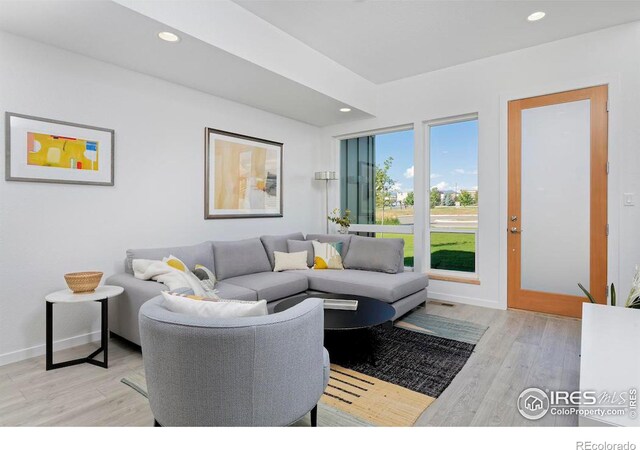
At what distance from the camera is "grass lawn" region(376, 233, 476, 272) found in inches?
168

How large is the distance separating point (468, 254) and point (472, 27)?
8.35 ft

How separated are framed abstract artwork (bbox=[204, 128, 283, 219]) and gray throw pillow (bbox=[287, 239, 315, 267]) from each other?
60 cm

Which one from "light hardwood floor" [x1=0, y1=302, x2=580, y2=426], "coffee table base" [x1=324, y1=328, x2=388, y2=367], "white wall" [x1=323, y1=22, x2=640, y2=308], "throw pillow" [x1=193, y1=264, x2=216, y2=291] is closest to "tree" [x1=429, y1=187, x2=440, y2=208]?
"white wall" [x1=323, y1=22, x2=640, y2=308]

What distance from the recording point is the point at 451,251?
14.5 feet

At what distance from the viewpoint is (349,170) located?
5.41m

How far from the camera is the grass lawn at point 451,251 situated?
4273 millimetres

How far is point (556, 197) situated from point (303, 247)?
2911 millimetres

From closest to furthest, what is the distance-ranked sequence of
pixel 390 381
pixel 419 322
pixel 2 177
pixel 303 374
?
pixel 303 374
pixel 390 381
pixel 2 177
pixel 419 322

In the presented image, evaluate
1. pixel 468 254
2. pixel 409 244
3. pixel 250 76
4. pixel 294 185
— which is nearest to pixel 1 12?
pixel 250 76

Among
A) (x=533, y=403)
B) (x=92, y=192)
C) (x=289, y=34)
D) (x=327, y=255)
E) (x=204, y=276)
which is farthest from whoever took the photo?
(x=327, y=255)

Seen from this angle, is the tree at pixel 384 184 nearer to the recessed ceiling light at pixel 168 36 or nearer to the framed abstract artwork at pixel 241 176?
the framed abstract artwork at pixel 241 176

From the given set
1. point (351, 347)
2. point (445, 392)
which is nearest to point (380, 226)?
point (351, 347)

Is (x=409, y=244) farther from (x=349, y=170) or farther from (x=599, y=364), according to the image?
(x=599, y=364)

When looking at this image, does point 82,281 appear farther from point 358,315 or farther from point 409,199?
point 409,199
